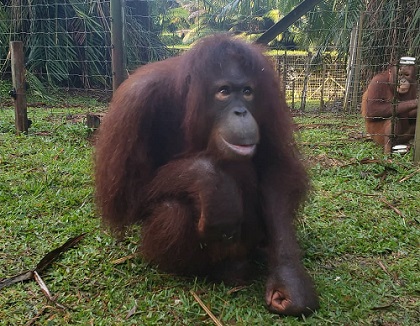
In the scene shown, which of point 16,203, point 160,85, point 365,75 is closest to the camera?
point 160,85

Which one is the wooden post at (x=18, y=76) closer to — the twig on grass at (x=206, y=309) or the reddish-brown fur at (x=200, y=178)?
the reddish-brown fur at (x=200, y=178)

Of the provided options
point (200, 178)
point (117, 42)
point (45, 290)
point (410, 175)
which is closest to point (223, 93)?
point (200, 178)

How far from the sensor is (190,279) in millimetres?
2529

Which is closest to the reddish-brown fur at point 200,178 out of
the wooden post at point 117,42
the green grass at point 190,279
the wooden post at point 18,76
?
the green grass at point 190,279

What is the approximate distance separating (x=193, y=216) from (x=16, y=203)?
166 centimetres

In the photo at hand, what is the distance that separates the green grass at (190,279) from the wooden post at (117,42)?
0.90 metres

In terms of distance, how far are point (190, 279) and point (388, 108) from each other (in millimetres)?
4140

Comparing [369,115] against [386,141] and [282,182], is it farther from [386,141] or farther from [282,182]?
[282,182]

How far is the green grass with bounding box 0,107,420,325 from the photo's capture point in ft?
7.18

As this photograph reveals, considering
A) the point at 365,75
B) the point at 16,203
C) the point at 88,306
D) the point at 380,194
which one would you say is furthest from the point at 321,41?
the point at 88,306

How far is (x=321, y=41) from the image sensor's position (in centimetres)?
1177

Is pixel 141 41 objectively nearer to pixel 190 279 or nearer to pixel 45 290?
pixel 190 279

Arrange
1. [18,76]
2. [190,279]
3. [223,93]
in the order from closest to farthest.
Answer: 1. [223,93]
2. [190,279]
3. [18,76]

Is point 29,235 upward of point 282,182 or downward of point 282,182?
downward
